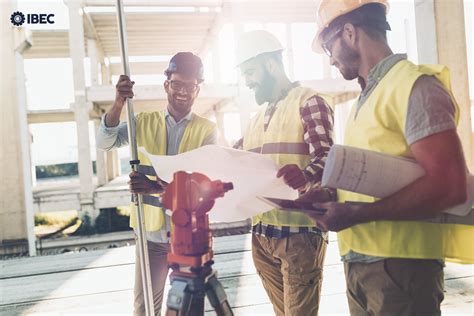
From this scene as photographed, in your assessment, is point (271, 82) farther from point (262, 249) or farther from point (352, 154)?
point (352, 154)

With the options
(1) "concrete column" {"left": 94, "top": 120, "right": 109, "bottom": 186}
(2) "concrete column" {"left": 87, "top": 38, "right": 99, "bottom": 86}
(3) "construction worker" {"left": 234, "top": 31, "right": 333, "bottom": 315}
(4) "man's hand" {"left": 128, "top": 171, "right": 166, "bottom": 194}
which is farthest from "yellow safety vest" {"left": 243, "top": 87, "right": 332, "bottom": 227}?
(1) "concrete column" {"left": 94, "top": 120, "right": 109, "bottom": 186}

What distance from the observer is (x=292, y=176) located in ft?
4.25

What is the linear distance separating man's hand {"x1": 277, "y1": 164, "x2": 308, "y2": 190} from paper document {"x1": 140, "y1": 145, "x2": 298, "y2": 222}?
0.10 ft

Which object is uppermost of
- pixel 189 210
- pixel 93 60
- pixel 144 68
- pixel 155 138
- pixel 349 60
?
pixel 144 68

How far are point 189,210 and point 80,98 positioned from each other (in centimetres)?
809

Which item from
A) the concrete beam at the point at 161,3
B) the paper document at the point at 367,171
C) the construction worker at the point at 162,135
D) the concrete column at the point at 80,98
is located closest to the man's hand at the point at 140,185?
the construction worker at the point at 162,135

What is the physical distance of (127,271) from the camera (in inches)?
125

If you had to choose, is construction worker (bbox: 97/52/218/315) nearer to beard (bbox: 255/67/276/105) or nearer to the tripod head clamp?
beard (bbox: 255/67/276/105)

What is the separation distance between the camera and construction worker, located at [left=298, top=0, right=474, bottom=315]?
0.87 metres

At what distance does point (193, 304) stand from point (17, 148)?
627 centimetres

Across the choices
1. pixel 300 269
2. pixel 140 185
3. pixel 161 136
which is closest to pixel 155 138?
pixel 161 136

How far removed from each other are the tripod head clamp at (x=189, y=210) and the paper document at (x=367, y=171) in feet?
0.86

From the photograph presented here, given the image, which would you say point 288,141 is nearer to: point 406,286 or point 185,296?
point 406,286

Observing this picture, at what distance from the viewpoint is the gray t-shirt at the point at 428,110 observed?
861mm
